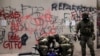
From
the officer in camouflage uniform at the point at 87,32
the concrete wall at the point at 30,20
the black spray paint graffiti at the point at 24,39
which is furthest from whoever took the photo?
the black spray paint graffiti at the point at 24,39

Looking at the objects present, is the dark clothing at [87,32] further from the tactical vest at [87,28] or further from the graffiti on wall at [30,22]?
the graffiti on wall at [30,22]

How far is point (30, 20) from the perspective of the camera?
1730cm

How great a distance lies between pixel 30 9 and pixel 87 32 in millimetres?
4605

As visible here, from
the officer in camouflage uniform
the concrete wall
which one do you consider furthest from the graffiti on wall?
the officer in camouflage uniform

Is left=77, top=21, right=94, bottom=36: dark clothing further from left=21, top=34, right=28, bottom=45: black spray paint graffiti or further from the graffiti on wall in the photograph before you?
left=21, top=34, right=28, bottom=45: black spray paint graffiti

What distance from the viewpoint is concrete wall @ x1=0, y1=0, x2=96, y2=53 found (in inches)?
668

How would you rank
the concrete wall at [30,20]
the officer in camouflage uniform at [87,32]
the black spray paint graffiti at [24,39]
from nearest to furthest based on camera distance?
the officer in camouflage uniform at [87,32] → the concrete wall at [30,20] → the black spray paint graffiti at [24,39]

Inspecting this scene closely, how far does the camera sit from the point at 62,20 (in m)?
17.8

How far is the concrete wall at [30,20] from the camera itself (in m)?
17.0

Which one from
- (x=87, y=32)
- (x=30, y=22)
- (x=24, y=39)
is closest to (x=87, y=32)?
(x=87, y=32)

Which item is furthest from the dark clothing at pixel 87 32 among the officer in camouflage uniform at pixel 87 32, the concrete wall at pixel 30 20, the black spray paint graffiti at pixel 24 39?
the black spray paint graffiti at pixel 24 39

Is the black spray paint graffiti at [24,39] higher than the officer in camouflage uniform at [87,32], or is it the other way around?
the officer in camouflage uniform at [87,32]

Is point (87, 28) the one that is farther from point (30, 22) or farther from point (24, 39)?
point (24, 39)

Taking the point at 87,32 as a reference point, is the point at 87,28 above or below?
above
